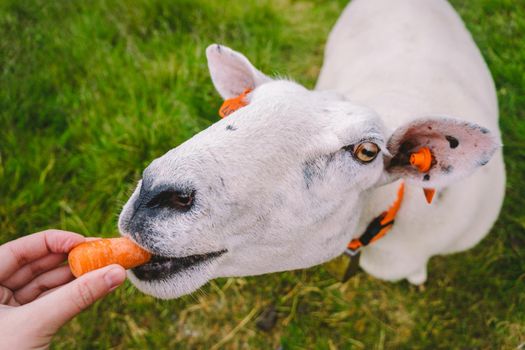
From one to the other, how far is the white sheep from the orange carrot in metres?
0.09

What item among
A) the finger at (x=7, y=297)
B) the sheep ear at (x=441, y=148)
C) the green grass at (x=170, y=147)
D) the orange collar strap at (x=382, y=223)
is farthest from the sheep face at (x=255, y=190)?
the green grass at (x=170, y=147)

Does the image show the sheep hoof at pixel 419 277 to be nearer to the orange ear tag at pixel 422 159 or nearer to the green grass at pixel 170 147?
the green grass at pixel 170 147

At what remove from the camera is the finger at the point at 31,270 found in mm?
2115

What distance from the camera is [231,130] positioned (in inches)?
65.5

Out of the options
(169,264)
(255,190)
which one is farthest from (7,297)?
(255,190)

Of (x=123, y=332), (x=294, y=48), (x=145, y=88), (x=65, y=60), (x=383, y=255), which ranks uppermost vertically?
(x=65, y=60)

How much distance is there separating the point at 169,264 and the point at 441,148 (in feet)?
4.04

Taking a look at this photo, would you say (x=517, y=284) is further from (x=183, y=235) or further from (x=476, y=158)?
(x=183, y=235)

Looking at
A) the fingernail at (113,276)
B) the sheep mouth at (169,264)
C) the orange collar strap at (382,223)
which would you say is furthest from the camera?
the orange collar strap at (382,223)

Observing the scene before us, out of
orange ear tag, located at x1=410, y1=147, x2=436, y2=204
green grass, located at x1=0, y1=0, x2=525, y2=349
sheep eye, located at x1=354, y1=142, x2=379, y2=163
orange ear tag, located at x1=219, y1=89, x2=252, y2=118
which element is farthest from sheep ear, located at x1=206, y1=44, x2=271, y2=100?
green grass, located at x1=0, y1=0, x2=525, y2=349

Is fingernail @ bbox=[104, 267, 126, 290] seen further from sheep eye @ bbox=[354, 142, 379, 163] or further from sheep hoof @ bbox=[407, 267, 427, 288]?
sheep hoof @ bbox=[407, 267, 427, 288]

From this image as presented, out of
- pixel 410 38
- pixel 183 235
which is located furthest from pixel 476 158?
pixel 410 38

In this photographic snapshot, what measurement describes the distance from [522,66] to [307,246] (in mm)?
3311

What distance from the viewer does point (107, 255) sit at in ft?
5.62
